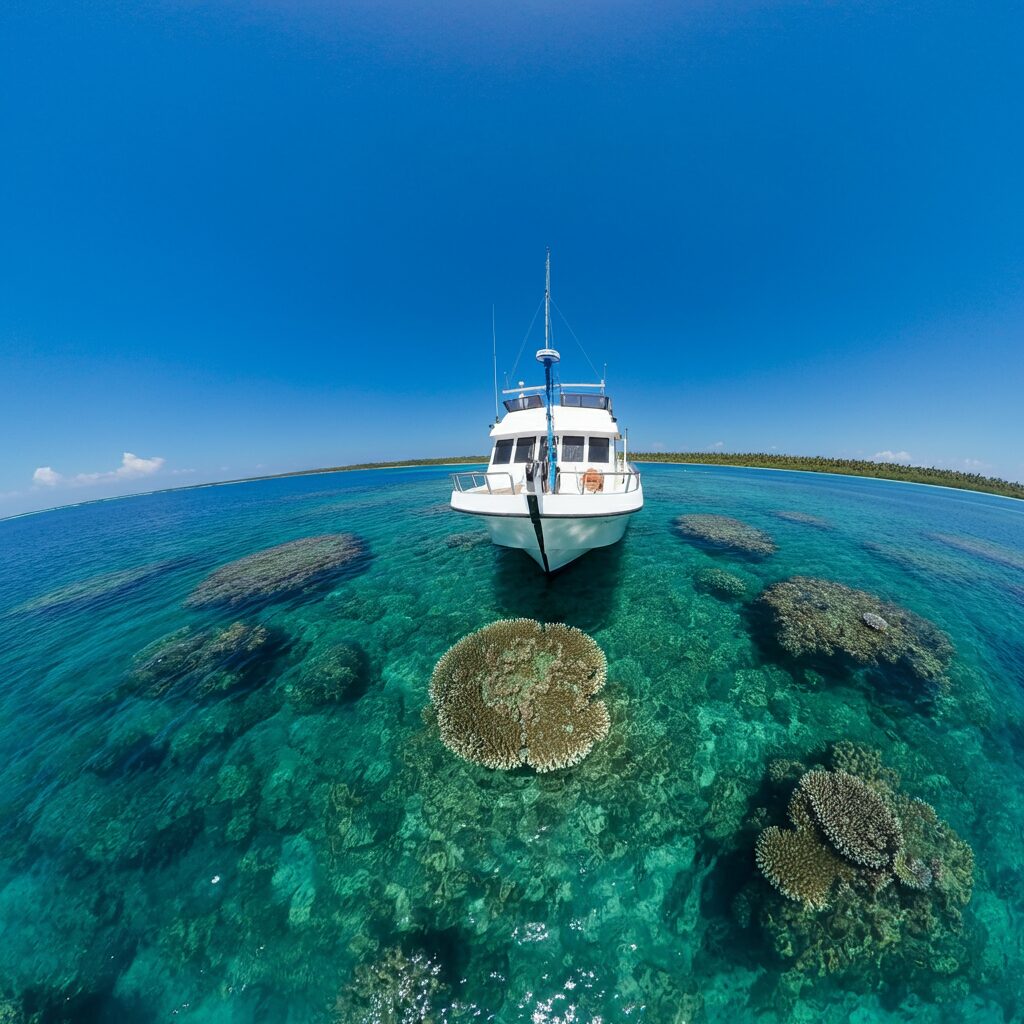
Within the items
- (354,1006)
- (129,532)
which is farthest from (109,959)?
(129,532)

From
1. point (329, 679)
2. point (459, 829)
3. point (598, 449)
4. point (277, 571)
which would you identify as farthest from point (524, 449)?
point (277, 571)

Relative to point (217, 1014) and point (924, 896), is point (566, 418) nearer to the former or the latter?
point (924, 896)

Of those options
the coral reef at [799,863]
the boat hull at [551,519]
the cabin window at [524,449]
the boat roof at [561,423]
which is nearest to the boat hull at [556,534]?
the boat hull at [551,519]

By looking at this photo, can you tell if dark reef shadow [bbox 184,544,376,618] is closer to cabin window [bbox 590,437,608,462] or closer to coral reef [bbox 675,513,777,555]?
cabin window [bbox 590,437,608,462]

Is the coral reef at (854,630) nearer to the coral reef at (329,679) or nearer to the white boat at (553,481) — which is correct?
the white boat at (553,481)

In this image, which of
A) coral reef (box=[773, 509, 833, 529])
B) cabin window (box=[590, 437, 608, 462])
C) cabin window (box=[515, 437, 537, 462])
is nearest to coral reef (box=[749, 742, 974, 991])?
cabin window (box=[590, 437, 608, 462])
